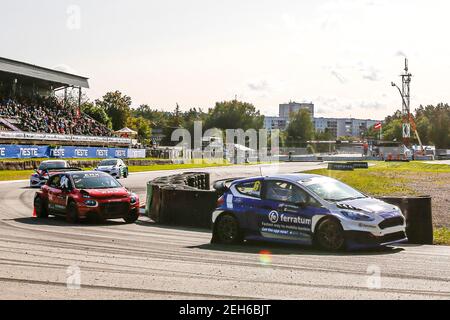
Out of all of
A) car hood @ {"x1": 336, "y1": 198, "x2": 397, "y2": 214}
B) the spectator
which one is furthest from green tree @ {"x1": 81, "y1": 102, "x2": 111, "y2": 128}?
car hood @ {"x1": 336, "y1": 198, "x2": 397, "y2": 214}

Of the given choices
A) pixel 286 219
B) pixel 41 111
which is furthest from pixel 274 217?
pixel 41 111

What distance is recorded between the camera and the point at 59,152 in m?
48.1

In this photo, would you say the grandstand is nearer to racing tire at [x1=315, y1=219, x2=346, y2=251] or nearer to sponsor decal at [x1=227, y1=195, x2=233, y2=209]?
sponsor decal at [x1=227, y1=195, x2=233, y2=209]

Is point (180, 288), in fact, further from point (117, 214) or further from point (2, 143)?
point (2, 143)

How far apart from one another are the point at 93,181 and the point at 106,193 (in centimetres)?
97

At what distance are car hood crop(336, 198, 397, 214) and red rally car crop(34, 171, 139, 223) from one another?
7.09 meters

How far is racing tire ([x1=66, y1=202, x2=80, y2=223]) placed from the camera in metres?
15.9

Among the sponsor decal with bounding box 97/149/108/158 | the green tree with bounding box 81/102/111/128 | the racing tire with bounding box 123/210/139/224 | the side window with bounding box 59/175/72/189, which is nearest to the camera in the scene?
the racing tire with bounding box 123/210/139/224

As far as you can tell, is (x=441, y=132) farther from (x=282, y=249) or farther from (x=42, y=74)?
(x=282, y=249)

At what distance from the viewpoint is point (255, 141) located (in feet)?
451

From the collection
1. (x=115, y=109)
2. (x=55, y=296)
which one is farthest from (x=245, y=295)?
(x=115, y=109)
